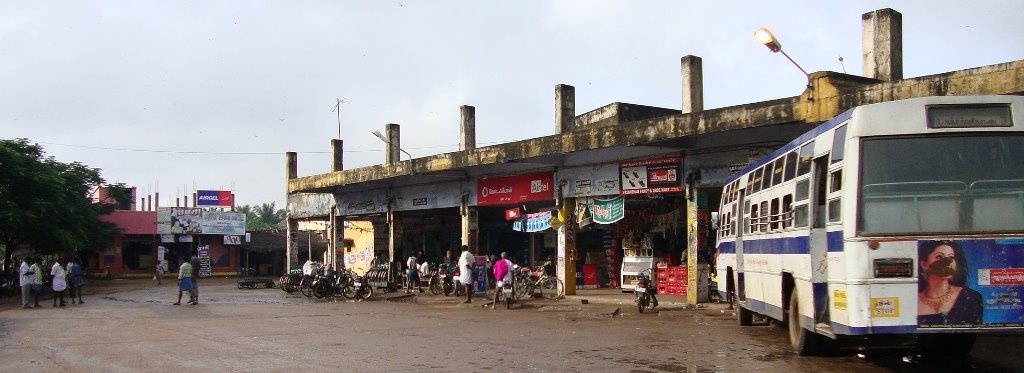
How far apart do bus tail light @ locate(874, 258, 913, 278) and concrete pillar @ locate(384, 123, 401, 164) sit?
26122mm

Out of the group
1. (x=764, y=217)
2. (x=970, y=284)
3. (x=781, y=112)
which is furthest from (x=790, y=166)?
(x=781, y=112)

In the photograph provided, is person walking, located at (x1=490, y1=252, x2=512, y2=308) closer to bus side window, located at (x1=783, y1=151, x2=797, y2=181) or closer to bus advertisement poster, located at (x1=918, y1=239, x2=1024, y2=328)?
bus side window, located at (x1=783, y1=151, x2=797, y2=181)

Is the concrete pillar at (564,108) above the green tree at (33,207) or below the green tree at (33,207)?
above

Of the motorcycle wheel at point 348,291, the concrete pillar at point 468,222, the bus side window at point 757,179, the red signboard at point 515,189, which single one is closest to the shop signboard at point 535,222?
the red signboard at point 515,189

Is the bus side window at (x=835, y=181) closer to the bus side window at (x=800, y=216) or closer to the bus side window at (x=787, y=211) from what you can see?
the bus side window at (x=800, y=216)

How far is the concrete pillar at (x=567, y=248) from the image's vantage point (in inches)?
913

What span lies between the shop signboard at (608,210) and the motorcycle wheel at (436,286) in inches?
246

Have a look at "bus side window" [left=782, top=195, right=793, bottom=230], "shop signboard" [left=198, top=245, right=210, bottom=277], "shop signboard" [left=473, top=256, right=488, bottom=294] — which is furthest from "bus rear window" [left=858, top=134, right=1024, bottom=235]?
"shop signboard" [left=198, top=245, right=210, bottom=277]

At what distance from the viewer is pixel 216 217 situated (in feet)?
176

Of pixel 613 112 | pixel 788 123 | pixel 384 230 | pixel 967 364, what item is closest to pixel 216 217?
pixel 384 230

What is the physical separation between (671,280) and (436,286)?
24.6 feet

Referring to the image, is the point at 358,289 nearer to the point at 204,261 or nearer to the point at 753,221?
the point at 753,221

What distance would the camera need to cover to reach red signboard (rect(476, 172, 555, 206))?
24.2 m

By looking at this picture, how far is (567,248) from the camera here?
2336cm
